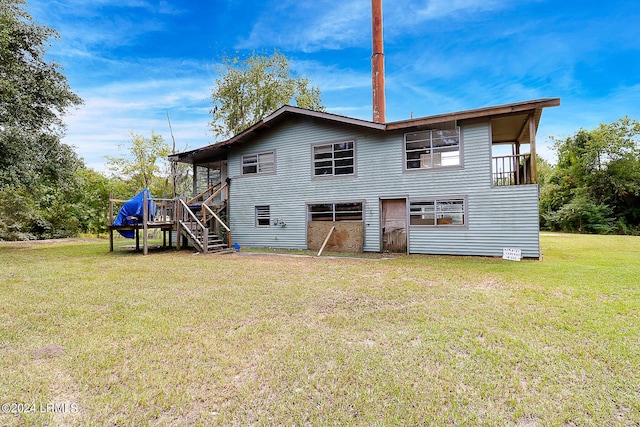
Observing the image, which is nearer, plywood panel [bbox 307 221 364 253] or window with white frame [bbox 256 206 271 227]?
plywood panel [bbox 307 221 364 253]

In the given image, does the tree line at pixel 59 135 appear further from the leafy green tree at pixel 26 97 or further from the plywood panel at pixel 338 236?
the plywood panel at pixel 338 236

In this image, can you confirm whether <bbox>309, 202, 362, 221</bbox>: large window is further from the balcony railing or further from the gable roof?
the balcony railing

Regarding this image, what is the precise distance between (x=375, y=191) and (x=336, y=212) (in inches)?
70.8

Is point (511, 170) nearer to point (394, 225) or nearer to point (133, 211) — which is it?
point (394, 225)

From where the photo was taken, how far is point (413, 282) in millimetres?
6305

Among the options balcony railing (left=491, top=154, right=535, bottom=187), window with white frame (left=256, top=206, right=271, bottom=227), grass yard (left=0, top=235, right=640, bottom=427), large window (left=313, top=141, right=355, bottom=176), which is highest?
large window (left=313, top=141, right=355, bottom=176)

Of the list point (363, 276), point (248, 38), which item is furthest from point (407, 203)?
point (248, 38)

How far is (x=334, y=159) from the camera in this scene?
12422 mm

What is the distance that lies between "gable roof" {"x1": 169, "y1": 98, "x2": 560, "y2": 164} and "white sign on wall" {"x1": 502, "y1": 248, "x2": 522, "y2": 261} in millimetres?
4069

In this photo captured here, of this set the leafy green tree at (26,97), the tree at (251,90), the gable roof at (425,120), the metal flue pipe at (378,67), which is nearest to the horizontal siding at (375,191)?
the gable roof at (425,120)

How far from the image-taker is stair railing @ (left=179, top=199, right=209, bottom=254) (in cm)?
1161

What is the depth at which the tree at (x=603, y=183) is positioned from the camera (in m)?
22.9

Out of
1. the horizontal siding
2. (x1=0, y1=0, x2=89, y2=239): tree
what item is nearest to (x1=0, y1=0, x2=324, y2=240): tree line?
(x1=0, y1=0, x2=89, y2=239): tree

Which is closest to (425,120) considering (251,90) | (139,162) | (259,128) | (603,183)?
(259,128)
